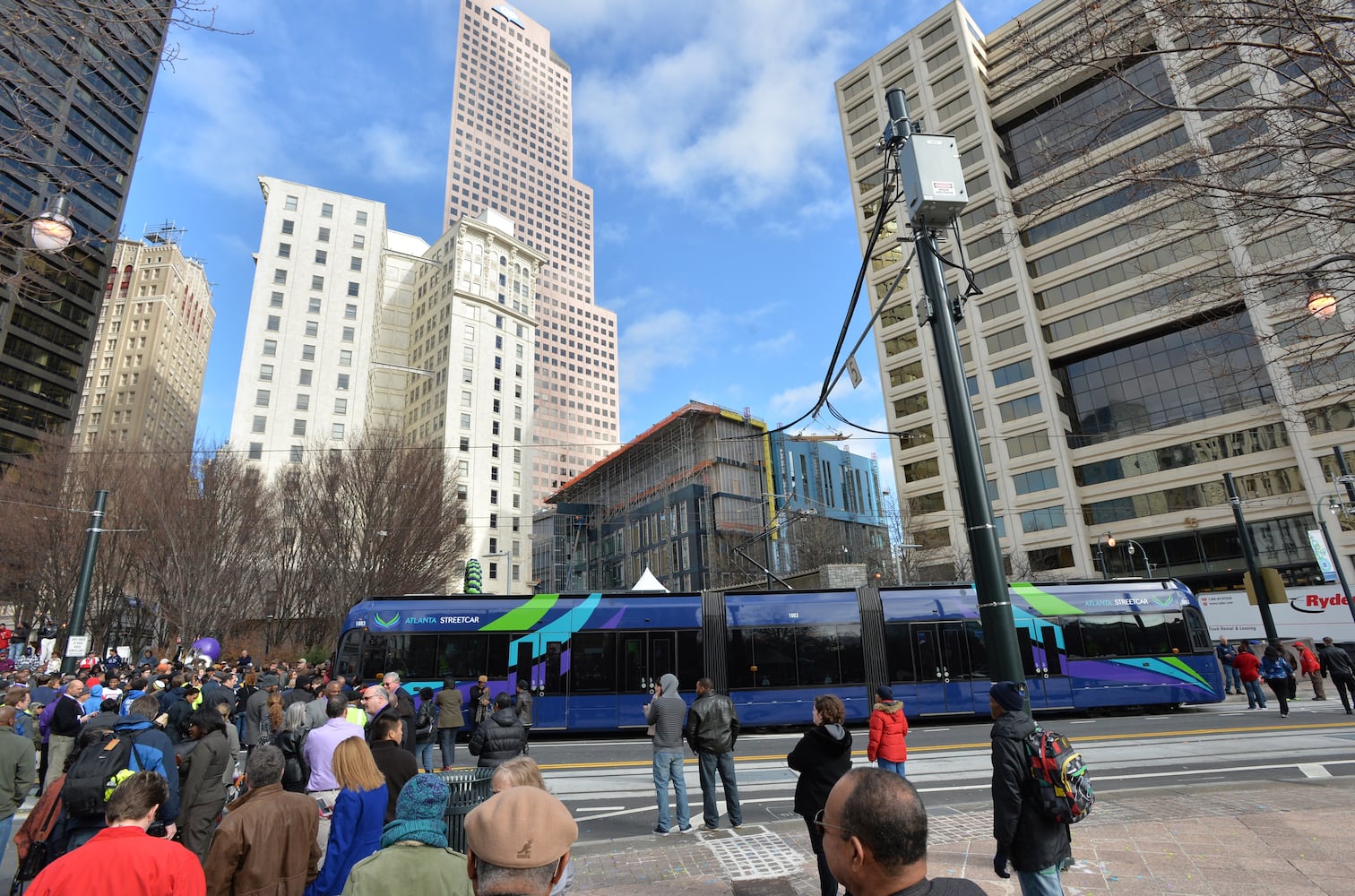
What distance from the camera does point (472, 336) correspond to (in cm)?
7800

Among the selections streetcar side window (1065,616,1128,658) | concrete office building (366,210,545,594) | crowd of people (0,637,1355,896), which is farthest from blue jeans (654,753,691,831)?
concrete office building (366,210,545,594)

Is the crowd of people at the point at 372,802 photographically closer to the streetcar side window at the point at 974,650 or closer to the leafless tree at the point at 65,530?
the streetcar side window at the point at 974,650

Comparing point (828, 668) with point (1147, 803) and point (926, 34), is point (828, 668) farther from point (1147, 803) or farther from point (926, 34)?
point (926, 34)

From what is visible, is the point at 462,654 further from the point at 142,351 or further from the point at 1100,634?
the point at 142,351

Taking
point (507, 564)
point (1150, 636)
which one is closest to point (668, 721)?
point (1150, 636)

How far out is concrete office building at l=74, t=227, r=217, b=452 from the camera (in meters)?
110

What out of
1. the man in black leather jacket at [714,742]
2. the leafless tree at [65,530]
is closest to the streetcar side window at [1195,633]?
the man in black leather jacket at [714,742]

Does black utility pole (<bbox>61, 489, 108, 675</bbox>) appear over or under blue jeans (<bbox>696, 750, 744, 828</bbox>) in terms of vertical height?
over

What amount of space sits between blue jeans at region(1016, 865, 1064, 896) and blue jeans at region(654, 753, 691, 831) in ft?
13.6

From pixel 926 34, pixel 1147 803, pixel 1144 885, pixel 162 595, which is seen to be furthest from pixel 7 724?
pixel 926 34

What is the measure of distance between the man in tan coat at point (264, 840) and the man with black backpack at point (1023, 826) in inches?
173

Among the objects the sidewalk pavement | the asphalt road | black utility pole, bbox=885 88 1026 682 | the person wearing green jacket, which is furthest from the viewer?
the asphalt road

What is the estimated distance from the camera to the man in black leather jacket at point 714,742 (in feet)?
25.3

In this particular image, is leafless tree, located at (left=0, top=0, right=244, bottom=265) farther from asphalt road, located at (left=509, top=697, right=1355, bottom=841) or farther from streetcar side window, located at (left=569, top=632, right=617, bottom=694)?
streetcar side window, located at (left=569, top=632, right=617, bottom=694)
